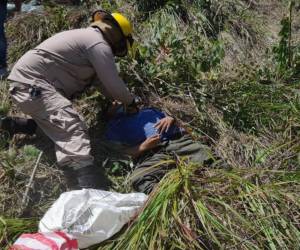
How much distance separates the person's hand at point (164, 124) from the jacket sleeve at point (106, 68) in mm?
330

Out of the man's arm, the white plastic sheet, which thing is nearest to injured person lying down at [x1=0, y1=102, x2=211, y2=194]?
the white plastic sheet

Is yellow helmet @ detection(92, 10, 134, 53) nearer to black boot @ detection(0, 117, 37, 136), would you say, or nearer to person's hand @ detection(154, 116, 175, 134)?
person's hand @ detection(154, 116, 175, 134)

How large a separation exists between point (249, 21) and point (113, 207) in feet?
11.0

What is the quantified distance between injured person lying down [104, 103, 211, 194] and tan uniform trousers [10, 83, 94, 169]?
313 millimetres

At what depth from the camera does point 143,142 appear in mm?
3518

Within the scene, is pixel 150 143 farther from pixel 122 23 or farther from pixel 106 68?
pixel 122 23

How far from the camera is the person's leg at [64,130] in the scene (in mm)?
3307

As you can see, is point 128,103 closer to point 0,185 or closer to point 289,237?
point 0,185

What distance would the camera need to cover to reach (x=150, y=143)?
11.3 feet

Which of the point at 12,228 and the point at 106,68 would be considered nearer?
the point at 12,228

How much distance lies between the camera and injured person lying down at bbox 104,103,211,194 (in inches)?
130

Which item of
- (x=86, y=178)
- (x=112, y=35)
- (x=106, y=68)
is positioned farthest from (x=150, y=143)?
(x=112, y=35)

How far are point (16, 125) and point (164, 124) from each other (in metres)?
1.14

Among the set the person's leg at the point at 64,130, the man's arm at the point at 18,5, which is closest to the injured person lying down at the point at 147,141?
the person's leg at the point at 64,130
